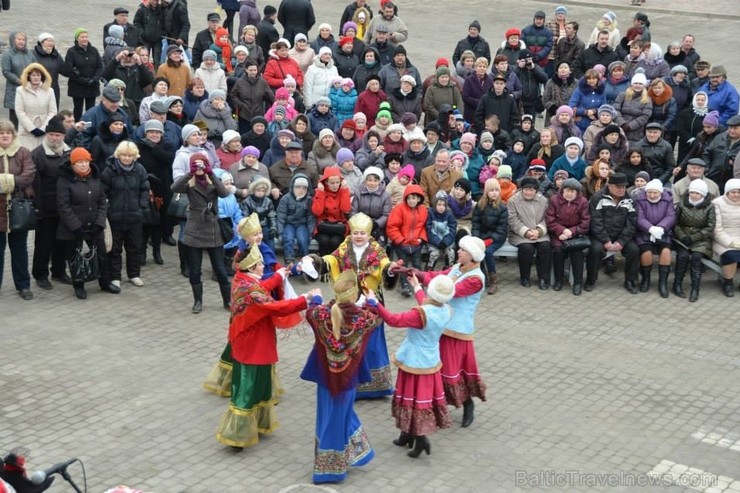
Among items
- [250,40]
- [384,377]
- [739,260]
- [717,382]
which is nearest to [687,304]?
[739,260]

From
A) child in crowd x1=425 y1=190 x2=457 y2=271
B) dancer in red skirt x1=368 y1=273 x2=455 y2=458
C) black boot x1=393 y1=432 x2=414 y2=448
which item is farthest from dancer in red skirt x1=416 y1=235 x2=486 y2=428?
child in crowd x1=425 y1=190 x2=457 y2=271

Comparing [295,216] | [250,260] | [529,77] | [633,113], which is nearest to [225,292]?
[295,216]

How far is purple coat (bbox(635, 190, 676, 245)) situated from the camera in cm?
1454

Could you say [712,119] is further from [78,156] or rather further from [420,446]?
[78,156]

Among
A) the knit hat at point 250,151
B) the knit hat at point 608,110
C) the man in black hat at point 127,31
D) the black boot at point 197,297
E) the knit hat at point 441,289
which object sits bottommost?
the black boot at point 197,297

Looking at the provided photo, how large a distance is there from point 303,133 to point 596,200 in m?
4.06

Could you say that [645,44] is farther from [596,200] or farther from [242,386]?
[242,386]

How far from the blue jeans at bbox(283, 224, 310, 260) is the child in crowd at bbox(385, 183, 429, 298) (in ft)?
3.38

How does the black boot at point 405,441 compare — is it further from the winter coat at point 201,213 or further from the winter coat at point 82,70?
the winter coat at point 82,70

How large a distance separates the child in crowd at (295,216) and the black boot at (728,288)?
16.0 feet

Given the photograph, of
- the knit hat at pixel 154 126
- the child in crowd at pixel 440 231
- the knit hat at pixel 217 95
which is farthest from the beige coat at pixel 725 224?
the knit hat at pixel 154 126

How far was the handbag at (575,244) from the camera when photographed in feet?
47.3

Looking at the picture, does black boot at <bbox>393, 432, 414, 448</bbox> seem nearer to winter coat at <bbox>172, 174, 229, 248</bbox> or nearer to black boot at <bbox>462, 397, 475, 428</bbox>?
black boot at <bbox>462, 397, 475, 428</bbox>

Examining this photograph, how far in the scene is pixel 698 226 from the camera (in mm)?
14586
